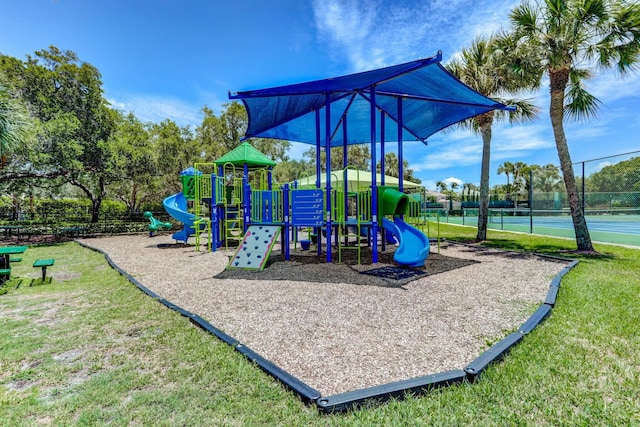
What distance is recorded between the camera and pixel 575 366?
2.74m

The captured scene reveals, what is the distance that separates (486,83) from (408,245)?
7.98 m

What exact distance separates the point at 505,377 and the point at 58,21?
34.8ft

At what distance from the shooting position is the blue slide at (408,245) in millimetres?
7090

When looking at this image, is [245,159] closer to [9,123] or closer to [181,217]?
[181,217]

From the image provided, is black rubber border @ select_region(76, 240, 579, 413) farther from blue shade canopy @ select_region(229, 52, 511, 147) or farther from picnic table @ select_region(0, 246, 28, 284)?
picnic table @ select_region(0, 246, 28, 284)

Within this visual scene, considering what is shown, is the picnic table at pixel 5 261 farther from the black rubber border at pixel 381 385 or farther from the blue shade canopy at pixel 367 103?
the black rubber border at pixel 381 385

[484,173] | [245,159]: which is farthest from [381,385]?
[484,173]

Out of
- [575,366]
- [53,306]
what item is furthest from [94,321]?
[575,366]

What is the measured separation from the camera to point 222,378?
8.73 ft

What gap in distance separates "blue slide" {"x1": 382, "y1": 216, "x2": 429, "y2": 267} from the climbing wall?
9.62 feet

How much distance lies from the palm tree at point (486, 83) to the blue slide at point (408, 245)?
6265mm

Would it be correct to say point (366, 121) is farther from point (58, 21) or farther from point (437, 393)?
point (437, 393)

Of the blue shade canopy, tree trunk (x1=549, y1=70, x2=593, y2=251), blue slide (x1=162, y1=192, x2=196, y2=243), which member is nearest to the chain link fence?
tree trunk (x1=549, y1=70, x2=593, y2=251)

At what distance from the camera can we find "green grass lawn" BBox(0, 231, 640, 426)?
217cm
